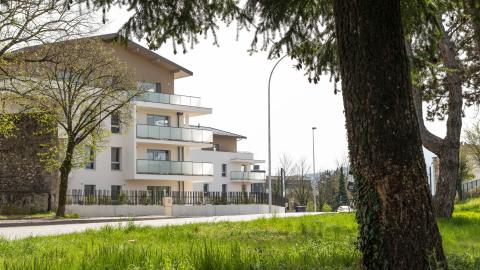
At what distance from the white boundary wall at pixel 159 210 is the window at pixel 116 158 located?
6.05m

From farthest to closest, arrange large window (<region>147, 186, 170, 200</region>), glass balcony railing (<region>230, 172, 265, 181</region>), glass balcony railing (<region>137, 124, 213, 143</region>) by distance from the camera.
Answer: glass balcony railing (<region>230, 172, 265, 181</region>) < glass balcony railing (<region>137, 124, 213, 143</region>) < large window (<region>147, 186, 170, 200</region>)

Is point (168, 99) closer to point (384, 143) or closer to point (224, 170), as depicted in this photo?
point (224, 170)

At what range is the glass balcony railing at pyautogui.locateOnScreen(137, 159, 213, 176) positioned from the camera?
44700mm

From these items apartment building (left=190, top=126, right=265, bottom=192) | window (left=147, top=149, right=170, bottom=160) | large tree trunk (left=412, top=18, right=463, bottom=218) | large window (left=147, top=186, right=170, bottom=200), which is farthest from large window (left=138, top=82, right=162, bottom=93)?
large tree trunk (left=412, top=18, right=463, bottom=218)

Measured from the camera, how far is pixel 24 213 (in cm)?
3525

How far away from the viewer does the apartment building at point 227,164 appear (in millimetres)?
63513

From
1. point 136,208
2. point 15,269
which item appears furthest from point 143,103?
point 15,269

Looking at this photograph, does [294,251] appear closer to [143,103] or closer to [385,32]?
[385,32]

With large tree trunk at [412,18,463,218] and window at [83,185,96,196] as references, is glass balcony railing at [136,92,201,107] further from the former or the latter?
large tree trunk at [412,18,463,218]

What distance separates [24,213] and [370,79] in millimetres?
33326

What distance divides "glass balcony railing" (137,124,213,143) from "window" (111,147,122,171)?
204 centimetres

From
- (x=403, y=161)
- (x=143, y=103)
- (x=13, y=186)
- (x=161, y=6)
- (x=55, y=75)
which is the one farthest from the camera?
(x=143, y=103)

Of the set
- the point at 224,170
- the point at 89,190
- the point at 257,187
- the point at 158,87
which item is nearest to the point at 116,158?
the point at 89,190

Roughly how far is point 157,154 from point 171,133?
2.26m
